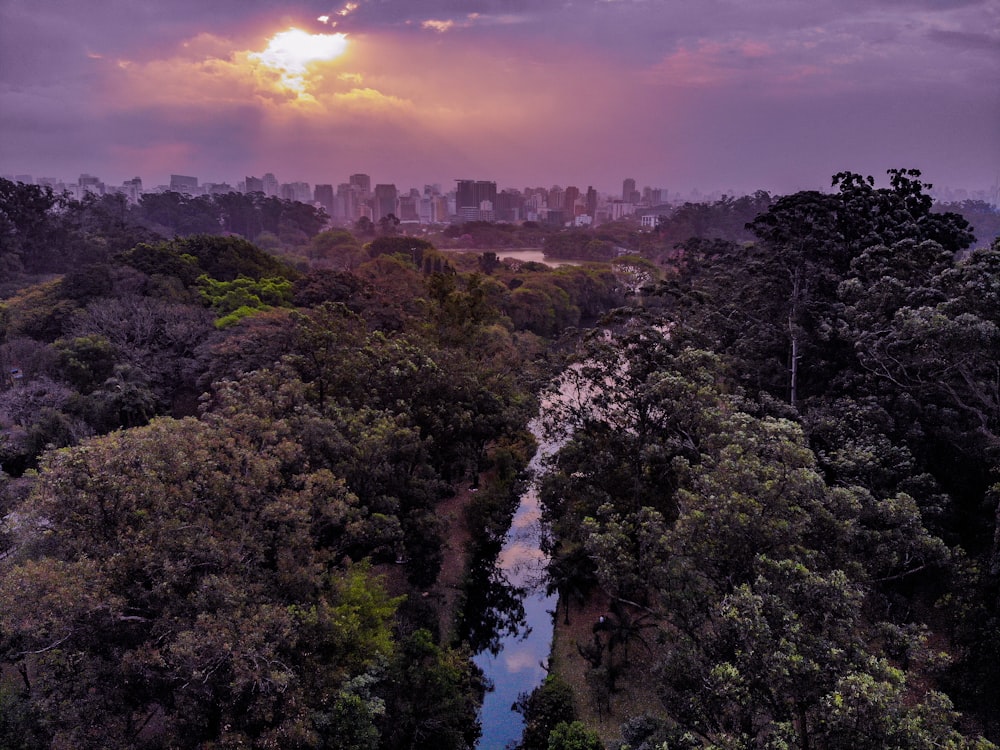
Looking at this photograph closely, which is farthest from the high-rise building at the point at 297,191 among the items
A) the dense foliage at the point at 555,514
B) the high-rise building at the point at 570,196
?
the dense foliage at the point at 555,514

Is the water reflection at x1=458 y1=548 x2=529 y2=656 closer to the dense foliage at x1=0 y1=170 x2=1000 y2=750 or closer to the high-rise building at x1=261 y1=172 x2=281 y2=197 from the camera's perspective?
the dense foliage at x1=0 y1=170 x2=1000 y2=750

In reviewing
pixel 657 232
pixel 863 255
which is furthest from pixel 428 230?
pixel 863 255

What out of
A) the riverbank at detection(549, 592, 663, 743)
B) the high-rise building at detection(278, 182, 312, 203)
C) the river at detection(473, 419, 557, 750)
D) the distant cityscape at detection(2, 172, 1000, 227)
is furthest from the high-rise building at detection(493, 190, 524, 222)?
the riverbank at detection(549, 592, 663, 743)

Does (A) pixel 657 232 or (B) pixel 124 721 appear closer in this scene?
(B) pixel 124 721

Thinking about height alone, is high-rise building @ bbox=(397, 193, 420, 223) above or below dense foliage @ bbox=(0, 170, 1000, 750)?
above

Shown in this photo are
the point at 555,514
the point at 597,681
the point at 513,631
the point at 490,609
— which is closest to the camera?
the point at 597,681

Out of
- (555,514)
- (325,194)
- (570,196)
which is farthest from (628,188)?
(555,514)

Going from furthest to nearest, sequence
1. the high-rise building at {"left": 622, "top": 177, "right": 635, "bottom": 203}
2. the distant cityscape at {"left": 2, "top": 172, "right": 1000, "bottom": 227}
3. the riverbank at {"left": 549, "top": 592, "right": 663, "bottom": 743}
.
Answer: the high-rise building at {"left": 622, "top": 177, "right": 635, "bottom": 203}, the distant cityscape at {"left": 2, "top": 172, "right": 1000, "bottom": 227}, the riverbank at {"left": 549, "top": 592, "right": 663, "bottom": 743}

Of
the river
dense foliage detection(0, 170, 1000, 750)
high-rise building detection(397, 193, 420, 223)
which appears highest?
high-rise building detection(397, 193, 420, 223)

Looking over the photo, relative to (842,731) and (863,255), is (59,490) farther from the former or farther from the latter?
(863,255)

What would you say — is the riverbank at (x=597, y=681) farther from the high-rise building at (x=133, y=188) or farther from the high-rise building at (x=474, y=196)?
the high-rise building at (x=133, y=188)

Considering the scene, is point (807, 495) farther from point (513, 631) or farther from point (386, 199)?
point (386, 199)
